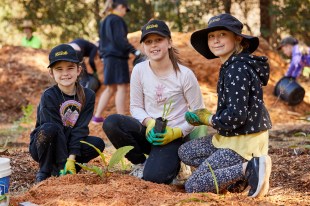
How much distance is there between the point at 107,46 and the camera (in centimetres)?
730

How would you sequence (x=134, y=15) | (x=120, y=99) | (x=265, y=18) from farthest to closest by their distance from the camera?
(x=134, y=15)
(x=265, y=18)
(x=120, y=99)

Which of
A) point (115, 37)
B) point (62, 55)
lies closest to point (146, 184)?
point (62, 55)

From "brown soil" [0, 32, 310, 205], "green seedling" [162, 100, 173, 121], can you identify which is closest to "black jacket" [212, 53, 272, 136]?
"brown soil" [0, 32, 310, 205]

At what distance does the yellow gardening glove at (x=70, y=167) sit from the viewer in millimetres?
3662

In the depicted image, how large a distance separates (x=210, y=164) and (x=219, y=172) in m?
0.14

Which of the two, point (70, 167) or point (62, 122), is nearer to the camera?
point (70, 167)

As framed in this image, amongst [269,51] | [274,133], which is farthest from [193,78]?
[269,51]

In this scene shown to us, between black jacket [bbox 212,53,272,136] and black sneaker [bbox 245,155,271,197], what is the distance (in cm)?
27

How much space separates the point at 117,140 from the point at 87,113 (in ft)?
1.03

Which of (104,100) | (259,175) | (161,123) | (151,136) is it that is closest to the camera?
(259,175)

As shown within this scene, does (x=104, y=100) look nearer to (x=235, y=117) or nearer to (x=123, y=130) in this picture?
(x=123, y=130)

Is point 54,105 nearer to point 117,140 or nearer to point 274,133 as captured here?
point 117,140

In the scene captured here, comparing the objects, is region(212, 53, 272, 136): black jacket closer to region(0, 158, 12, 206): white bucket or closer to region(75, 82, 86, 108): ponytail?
region(75, 82, 86, 108): ponytail

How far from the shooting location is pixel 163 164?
3.66 meters
